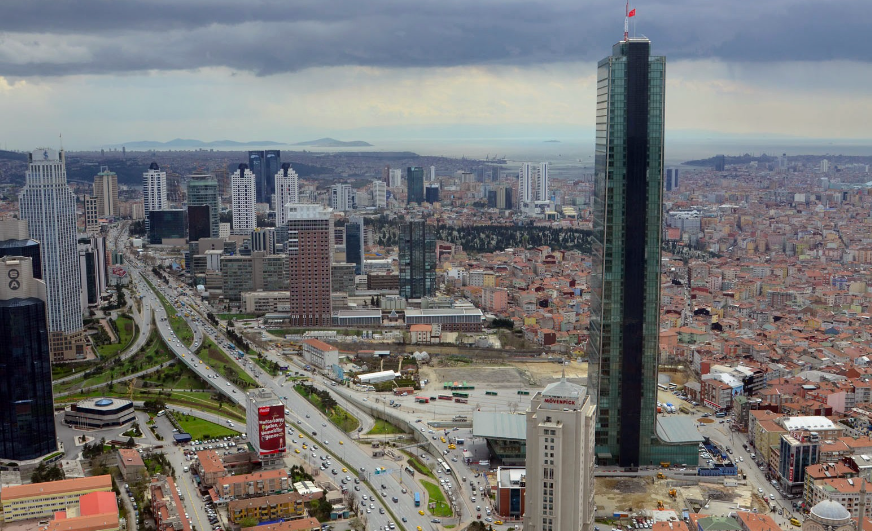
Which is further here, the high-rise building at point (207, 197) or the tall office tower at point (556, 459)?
A: the high-rise building at point (207, 197)

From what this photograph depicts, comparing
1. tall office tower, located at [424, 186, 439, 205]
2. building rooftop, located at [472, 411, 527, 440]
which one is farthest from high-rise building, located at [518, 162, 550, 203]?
building rooftop, located at [472, 411, 527, 440]

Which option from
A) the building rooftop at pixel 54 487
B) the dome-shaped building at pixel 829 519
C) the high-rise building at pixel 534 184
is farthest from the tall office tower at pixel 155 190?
the dome-shaped building at pixel 829 519

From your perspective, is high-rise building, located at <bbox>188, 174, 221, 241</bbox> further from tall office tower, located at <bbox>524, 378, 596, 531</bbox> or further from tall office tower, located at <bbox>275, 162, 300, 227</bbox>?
tall office tower, located at <bbox>524, 378, 596, 531</bbox>

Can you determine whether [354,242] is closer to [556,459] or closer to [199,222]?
[199,222]

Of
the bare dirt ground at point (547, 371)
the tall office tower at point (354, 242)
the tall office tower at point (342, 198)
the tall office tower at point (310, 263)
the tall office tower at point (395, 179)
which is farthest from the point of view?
the tall office tower at point (395, 179)

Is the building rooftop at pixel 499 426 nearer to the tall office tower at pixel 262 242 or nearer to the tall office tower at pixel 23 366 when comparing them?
the tall office tower at pixel 23 366

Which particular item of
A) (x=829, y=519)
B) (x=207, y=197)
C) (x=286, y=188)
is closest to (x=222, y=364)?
(x=829, y=519)
